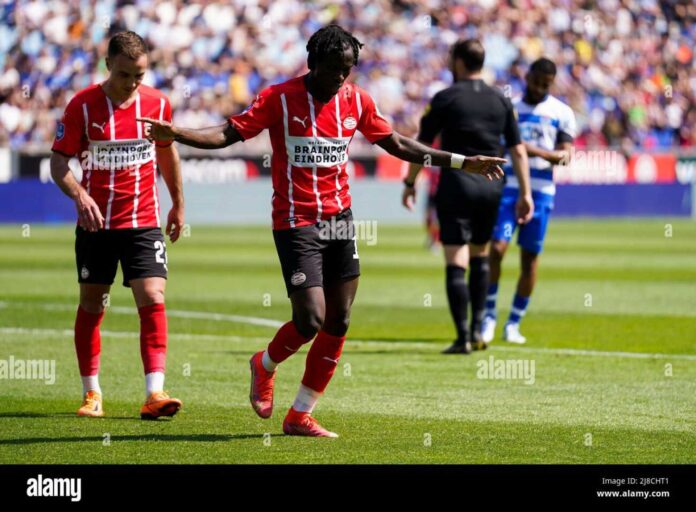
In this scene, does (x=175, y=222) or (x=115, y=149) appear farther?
(x=175, y=222)

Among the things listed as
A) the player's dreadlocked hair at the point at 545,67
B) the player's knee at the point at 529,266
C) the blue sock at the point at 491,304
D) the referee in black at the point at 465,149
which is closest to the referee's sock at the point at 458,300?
the referee in black at the point at 465,149

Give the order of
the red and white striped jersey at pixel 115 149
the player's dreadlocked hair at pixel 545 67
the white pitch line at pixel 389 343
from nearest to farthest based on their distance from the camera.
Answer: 1. the red and white striped jersey at pixel 115 149
2. the white pitch line at pixel 389 343
3. the player's dreadlocked hair at pixel 545 67

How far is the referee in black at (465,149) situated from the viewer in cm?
1128

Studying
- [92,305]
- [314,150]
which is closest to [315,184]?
[314,150]

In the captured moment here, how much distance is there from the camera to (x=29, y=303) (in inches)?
612

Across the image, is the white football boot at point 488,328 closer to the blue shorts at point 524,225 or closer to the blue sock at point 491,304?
the blue sock at point 491,304

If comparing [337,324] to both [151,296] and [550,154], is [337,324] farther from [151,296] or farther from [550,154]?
[550,154]

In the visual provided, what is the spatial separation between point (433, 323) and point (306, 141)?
274 inches

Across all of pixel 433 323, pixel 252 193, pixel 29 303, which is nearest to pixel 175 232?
pixel 433 323

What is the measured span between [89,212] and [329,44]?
67.2 inches

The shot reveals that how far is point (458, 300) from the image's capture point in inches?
448

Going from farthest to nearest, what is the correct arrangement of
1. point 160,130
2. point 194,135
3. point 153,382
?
point 153,382, point 194,135, point 160,130

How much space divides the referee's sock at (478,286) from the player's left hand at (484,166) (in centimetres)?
412
